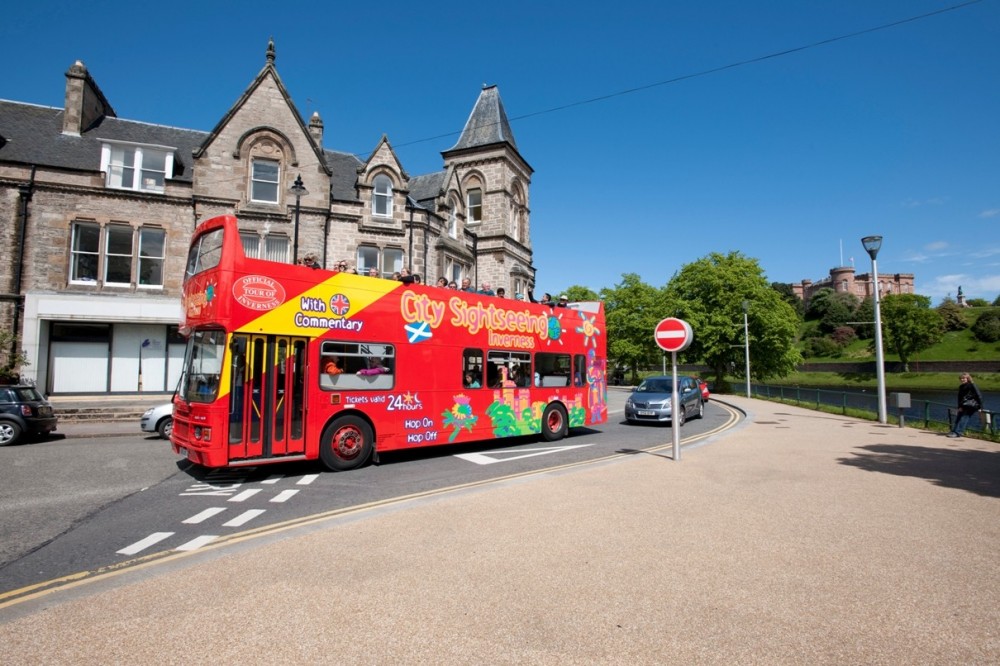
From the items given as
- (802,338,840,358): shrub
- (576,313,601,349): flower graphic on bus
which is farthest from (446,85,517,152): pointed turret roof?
(802,338,840,358): shrub

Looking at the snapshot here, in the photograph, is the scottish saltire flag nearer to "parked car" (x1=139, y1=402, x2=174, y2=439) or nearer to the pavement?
the pavement

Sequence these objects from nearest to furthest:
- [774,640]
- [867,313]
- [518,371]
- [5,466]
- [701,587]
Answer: [774,640], [701,587], [5,466], [518,371], [867,313]

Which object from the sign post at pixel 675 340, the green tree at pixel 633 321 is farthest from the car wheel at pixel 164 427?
the green tree at pixel 633 321

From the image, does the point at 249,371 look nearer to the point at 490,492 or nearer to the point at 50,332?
the point at 490,492

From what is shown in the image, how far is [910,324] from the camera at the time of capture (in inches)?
3081

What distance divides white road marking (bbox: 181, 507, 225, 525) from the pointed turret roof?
30.6 metres

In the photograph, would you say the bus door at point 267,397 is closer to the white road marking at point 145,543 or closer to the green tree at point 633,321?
the white road marking at point 145,543

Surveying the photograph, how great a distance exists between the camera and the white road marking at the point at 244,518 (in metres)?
6.29

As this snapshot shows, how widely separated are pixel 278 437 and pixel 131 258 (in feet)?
57.1

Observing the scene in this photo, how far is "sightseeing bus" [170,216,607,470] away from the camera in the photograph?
27.6ft

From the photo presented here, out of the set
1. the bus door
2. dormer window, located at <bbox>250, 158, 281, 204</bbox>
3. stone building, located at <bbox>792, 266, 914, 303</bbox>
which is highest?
stone building, located at <bbox>792, 266, 914, 303</bbox>

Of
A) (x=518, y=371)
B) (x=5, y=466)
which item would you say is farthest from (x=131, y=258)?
(x=518, y=371)

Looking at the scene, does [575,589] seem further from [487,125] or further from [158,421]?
[487,125]

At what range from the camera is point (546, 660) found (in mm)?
3193
